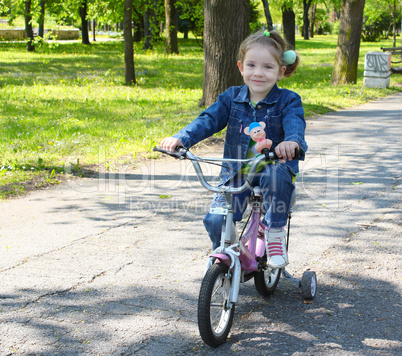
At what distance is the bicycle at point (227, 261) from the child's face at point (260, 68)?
0.57 m

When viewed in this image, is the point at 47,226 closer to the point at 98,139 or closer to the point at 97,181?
the point at 97,181

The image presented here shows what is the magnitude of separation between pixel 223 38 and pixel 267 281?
7.00m

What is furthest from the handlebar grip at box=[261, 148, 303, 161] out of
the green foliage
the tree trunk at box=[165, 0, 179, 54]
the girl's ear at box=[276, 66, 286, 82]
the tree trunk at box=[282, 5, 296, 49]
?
the green foliage

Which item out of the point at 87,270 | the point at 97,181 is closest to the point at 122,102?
the point at 97,181

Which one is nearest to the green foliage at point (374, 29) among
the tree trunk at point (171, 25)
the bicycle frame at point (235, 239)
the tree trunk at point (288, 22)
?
the tree trunk at point (288, 22)

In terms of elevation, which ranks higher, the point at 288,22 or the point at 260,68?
the point at 288,22

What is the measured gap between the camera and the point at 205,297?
2709 millimetres

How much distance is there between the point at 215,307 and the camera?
9.54 feet

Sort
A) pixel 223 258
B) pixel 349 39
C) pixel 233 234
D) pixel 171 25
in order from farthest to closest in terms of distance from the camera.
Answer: pixel 171 25 < pixel 349 39 < pixel 233 234 < pixel 223 258

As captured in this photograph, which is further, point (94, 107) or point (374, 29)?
point (374, 29)

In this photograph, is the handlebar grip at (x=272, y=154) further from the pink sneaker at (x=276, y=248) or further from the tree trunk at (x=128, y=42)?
the tree trunk at (x=128, y=42)

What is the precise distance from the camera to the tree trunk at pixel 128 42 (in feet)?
44.8

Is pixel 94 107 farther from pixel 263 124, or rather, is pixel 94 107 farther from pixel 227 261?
pixel 227 261

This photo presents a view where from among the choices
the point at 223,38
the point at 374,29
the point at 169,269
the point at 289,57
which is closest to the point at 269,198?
the point at 289,57
